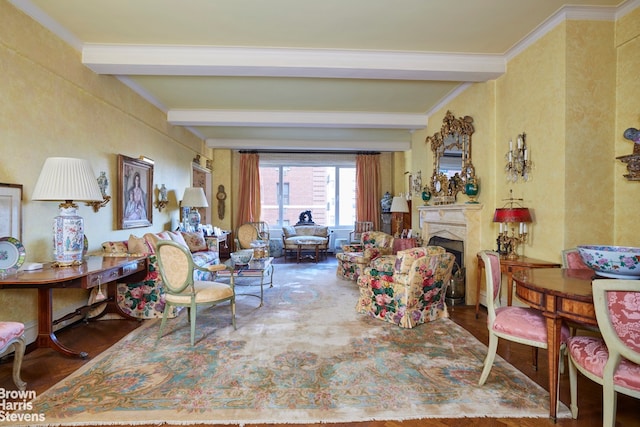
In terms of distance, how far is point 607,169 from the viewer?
3.09 metres

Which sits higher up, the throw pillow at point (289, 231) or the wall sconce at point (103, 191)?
the wall sconce at point (103, 191)

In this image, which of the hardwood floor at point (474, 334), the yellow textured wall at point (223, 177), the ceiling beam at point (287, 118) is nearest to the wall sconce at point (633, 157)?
the hardwood floor at point (474, 334)

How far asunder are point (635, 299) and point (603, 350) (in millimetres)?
413

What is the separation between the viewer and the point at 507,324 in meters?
2.20

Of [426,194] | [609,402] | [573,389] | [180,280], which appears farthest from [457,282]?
[180,280]

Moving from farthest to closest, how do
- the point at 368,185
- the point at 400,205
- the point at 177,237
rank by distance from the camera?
the point at 368,185, the point at 400,205, the point at 177,237

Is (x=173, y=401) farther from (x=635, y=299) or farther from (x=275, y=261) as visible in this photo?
(x=275, y=261)

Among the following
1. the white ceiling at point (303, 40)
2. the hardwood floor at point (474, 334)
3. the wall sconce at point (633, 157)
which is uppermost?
the white ceiling at point (303, 40)

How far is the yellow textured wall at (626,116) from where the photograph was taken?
292 cm

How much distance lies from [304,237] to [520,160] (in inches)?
229

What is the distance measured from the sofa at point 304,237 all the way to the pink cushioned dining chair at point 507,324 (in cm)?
586

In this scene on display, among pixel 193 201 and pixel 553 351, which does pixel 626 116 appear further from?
pixel 193 201

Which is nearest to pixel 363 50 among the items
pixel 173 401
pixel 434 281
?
pixel 434 281

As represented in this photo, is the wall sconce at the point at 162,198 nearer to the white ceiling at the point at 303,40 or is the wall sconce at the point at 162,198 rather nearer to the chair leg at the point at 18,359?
the white ceiling at the point at 303,40
